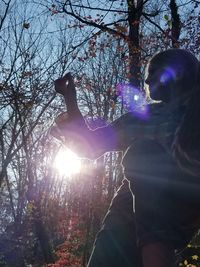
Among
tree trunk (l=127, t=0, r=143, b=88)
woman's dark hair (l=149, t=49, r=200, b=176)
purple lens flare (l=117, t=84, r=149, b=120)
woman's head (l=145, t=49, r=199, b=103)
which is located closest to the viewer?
woman's dark hair (l=149, t=49, r=200, b=176)

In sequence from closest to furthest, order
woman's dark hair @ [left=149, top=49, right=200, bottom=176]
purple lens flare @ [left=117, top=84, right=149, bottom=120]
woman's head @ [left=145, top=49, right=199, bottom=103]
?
woman's dark hair @ [left=149, top=49, right=200, bottom=176]
woman's head @ [left=145, top=49, right=199, bottom=103]
purple lens flare @ [left=117, top=84, right=149, bottom=120]

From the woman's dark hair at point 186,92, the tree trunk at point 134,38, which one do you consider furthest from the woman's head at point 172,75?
the tree trunk at point 134,38

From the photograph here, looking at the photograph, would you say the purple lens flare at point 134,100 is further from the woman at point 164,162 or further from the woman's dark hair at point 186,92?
Result: the woman's dark hair at point 186,92

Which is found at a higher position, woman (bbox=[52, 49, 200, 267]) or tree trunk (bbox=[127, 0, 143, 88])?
tree trunk (bbox=[127, 0, 143, 88])

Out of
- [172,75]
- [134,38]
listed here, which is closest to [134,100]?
[134,38]

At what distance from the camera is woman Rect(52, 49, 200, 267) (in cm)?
118

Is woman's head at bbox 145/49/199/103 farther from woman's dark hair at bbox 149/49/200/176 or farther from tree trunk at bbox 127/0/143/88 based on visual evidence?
tree trunk at bbox 127/0/143/88

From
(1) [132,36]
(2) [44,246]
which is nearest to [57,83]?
(1) [132,36]

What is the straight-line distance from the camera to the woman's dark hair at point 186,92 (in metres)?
1.13

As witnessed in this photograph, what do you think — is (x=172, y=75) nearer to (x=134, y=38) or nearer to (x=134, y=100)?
(x=134, y=100)

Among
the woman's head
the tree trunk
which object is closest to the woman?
the woman's head

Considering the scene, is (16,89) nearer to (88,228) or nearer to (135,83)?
(135,83)

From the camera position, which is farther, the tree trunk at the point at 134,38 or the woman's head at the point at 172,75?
the tree trunk at the point at 134,38

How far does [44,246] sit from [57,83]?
19683 mm
